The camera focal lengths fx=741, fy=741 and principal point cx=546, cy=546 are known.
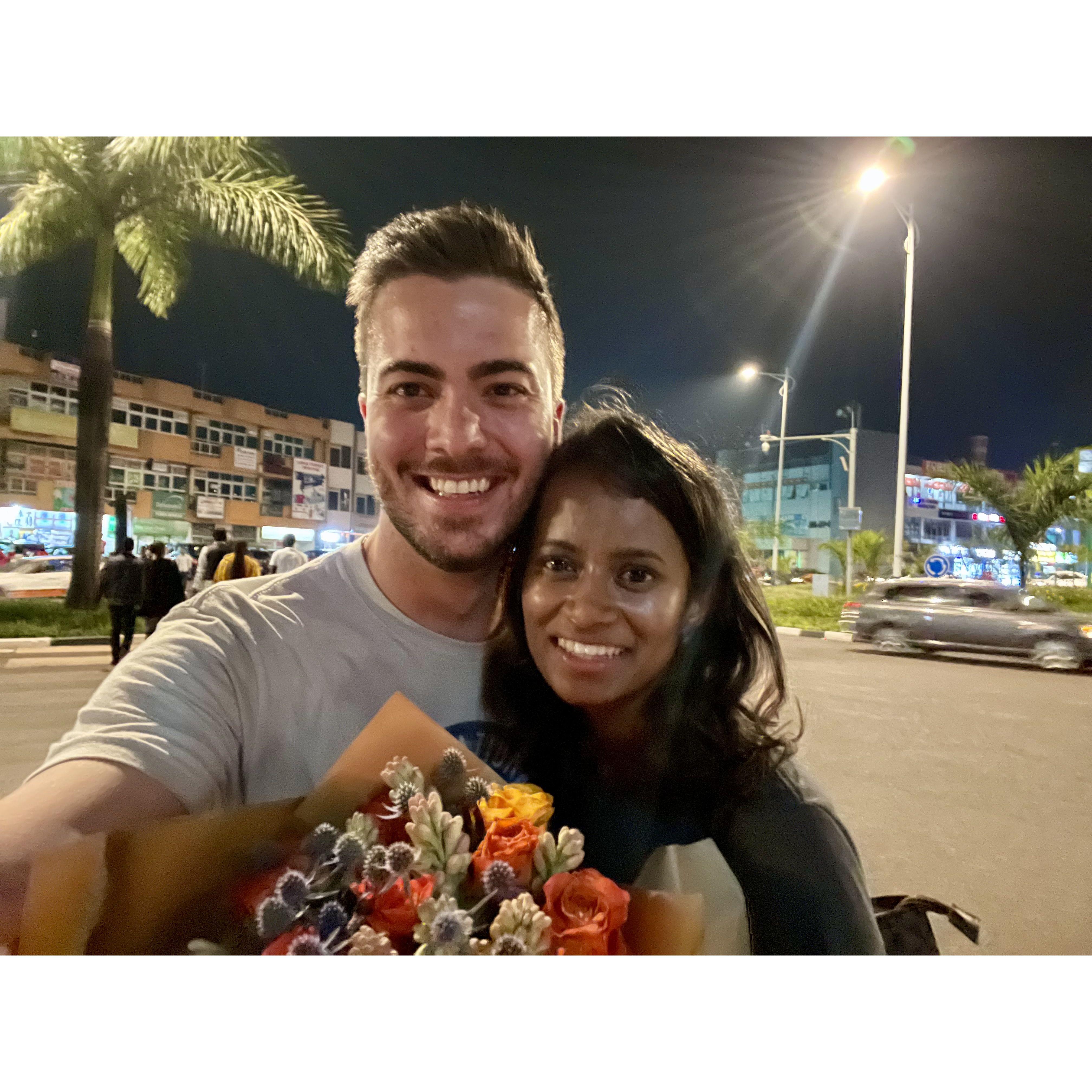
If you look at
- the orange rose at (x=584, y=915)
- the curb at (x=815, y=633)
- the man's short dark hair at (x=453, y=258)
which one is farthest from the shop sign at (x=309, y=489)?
the curb at (x=815, y=633)

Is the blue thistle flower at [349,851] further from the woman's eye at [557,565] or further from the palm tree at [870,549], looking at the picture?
the palm tree at [870,549]

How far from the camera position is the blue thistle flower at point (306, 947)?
1.43 meters

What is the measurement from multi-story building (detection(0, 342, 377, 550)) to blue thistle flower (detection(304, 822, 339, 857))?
1.92ft

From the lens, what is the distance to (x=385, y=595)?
1.57 m

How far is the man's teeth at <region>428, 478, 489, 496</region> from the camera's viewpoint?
1480mm

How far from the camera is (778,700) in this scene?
163 cm

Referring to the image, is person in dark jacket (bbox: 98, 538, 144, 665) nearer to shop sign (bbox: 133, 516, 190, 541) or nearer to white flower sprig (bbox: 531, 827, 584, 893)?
shop sign (bbox: 133, 516, 190, 541)

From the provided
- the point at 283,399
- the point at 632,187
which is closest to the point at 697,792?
the point at 283,399

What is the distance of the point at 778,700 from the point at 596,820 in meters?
0.47

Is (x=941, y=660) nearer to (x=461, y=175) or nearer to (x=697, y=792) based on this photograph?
(x=697, y=792)

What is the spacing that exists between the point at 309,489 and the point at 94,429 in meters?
0.49

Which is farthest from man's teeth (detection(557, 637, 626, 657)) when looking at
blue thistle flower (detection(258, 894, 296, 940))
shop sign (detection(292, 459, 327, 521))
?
blue thistle flower (detection(258, 894, 296, 940))

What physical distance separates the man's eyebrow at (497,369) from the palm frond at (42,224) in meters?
0.93

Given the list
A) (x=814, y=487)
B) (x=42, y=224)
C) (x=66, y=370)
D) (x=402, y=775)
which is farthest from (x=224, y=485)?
(x=814, y=487)
